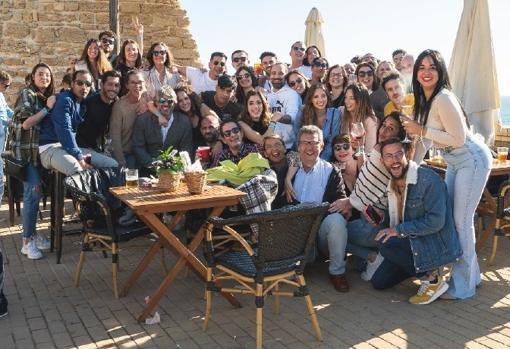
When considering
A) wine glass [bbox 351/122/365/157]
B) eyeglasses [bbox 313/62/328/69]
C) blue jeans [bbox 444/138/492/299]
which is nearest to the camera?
blue jeans [bbox 444/138/492/299]

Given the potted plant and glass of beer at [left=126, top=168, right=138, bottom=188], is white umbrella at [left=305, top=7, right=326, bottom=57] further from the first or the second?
the potted plant

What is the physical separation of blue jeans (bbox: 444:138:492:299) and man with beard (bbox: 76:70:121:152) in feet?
11.1

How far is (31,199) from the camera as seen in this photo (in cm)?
540

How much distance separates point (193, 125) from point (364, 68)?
7.37 feet

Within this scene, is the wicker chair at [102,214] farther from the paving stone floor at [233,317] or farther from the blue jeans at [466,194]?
the blue jeans at [466,194]

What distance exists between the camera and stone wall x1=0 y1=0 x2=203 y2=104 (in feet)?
31.6

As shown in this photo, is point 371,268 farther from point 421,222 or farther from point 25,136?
point 25,136

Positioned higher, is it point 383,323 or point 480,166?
point 480,166

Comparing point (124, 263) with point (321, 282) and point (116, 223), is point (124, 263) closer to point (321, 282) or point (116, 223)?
point (116, 223)

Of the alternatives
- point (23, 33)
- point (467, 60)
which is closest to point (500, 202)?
point (467, 60)

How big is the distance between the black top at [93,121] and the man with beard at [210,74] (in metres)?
1.40

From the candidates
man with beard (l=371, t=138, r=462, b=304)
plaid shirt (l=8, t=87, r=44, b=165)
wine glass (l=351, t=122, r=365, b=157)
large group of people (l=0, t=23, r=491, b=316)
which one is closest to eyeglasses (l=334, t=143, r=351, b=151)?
large group of people (l=0, t=23, r=491, b=316)

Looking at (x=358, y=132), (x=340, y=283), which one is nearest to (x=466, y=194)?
(x=340, y=283)

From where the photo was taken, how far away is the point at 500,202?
4711 millimetres
